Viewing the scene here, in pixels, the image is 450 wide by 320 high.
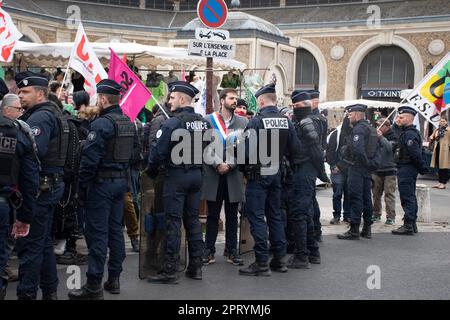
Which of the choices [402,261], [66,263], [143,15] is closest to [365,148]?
[402,261]

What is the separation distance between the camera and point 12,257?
7328 millimetres

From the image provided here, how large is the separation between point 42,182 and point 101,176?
21.8 inches

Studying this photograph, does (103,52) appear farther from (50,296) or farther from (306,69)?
(306,69)

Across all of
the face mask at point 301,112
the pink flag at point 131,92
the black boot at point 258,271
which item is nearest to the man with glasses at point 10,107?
the pink flag at point 131,92

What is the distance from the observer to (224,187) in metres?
7.42

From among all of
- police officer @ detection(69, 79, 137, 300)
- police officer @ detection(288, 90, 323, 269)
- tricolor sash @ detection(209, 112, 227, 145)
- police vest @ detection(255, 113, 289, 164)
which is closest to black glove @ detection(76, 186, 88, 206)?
police officer @ detection(69, 79, 137, 300)

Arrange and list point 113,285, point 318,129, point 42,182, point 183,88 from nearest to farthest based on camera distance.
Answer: point 42,182
point 113,285
point 183,88
point 318,129

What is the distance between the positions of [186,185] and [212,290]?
3.53 feet

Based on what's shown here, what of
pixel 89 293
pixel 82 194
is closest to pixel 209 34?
pixel 82 194

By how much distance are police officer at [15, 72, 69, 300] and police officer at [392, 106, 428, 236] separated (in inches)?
237

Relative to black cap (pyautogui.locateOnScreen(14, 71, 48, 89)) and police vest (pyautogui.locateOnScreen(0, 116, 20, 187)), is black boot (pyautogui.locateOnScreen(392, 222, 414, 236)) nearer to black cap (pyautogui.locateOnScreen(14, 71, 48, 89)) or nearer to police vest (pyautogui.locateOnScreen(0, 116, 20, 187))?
black cap (pyautogui.locateOnScreen(14, 71, 48, 89))

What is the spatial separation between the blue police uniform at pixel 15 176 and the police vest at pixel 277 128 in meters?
2.70

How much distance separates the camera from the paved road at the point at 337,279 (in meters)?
6.14

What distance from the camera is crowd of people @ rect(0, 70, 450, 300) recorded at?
5215 millimetres
